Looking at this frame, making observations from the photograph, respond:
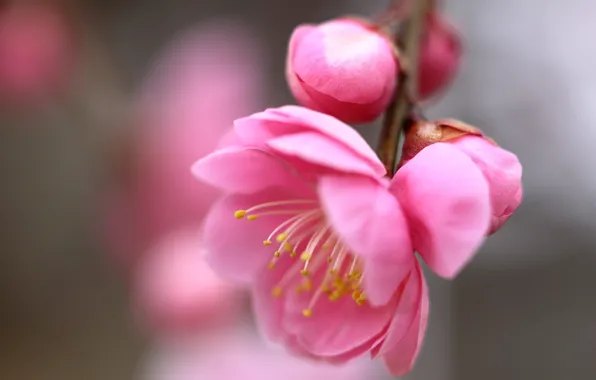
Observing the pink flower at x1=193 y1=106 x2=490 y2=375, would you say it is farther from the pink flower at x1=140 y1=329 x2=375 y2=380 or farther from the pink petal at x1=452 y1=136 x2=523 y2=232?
the pink flower at x1=140 y1=329 x2=375 y2=380

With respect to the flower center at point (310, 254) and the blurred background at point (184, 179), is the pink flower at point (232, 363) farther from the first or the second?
the flower center at point (310, 254)

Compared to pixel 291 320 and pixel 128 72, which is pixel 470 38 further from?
pixel 291 320

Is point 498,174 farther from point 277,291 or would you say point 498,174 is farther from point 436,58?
point 436,58

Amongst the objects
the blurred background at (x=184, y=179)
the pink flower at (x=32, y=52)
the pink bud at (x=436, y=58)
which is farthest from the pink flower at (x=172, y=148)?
the pink bud at (x=436, y=58)

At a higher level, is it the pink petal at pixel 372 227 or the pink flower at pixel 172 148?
the pink petal at pixel 372 227

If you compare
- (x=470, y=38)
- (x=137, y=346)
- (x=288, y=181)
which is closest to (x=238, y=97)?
(x=470, y=38)

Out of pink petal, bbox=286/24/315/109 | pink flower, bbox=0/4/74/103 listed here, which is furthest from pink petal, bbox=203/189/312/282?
pink flower, bbox=0/4/74/103

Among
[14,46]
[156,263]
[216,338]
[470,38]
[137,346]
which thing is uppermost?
[14,46]
